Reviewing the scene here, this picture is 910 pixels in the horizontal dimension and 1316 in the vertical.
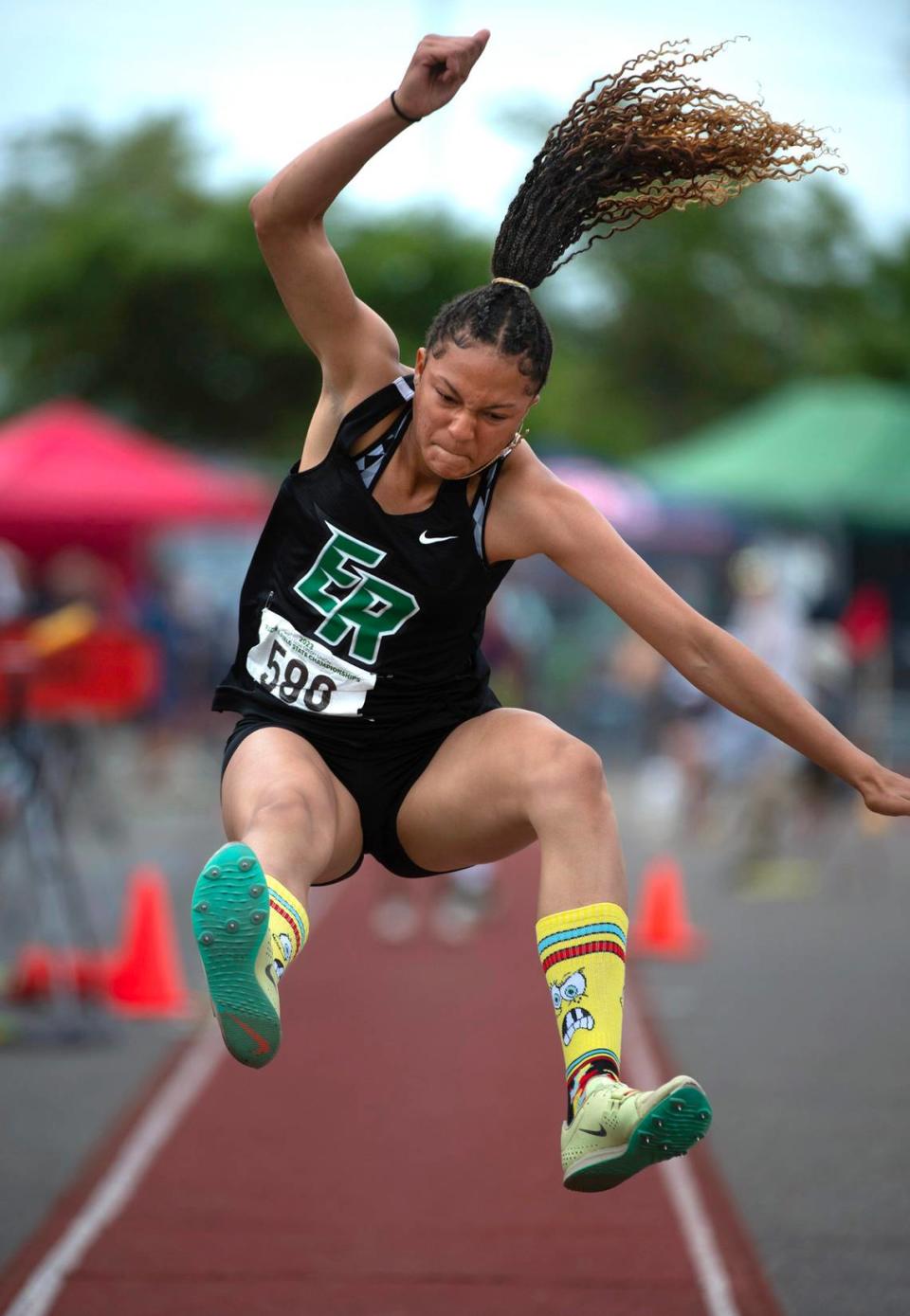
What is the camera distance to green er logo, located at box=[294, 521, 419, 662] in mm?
3543

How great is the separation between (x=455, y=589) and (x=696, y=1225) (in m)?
2.84

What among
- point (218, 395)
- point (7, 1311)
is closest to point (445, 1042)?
point (7, 1311)

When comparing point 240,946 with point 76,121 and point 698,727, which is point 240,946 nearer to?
point 698,727

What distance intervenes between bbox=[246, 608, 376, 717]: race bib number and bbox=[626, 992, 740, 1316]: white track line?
4.60 feet

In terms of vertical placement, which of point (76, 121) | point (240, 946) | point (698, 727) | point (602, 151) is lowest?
point (76, 121)

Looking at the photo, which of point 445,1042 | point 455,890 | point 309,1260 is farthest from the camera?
point 455,890

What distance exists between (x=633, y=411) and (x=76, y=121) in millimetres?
15060

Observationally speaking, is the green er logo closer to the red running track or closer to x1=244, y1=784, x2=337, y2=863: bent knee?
x1=244, y1=784, x2=337, y2=863: bent knee

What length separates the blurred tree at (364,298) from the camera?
25.5m

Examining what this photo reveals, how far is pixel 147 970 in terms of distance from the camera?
Result: 8656 millimetres

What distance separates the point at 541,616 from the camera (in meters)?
20.2

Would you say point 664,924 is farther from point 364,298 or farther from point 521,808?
point 364,298

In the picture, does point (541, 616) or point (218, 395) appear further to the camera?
point (218, 395)

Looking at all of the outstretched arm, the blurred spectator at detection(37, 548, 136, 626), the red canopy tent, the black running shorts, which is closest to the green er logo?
the black running shorts
